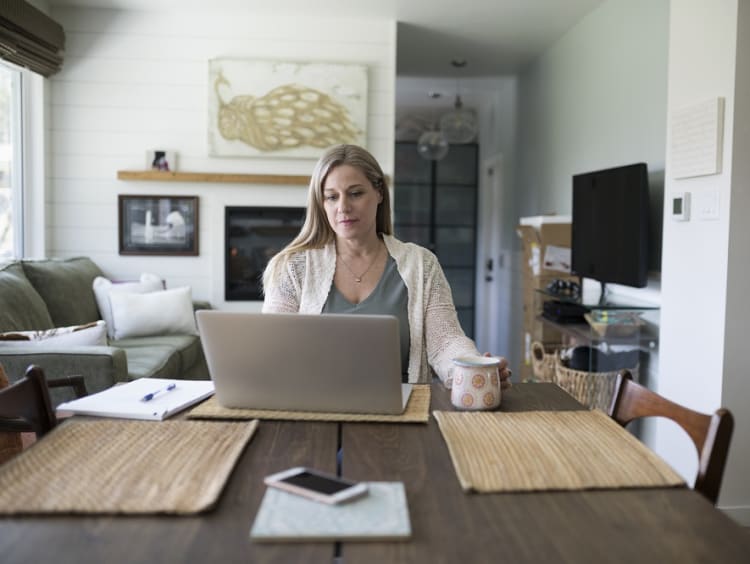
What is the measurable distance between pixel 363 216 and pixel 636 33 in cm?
250

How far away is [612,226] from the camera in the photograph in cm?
351

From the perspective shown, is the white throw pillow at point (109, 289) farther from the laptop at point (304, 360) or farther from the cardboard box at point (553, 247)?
the laptop at point (304, 360)

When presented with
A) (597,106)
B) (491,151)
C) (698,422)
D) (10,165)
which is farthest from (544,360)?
(491,151)

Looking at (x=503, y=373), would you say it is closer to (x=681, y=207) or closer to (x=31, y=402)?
(x=31, y=402)

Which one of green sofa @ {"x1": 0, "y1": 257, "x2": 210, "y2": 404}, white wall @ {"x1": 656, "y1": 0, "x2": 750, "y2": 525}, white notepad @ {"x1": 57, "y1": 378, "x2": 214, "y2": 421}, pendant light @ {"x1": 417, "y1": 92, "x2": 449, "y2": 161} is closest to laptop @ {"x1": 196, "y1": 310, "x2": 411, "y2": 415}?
white notepad @ {"x1": 57, "y1": 378, "x2": 214, "y2": 421}

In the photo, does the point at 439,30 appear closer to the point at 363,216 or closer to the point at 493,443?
the point at 363,216

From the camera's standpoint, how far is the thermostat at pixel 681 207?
8.89 ft

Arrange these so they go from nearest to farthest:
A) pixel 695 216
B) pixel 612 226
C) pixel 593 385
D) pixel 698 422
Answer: pixel 698 422, pixel 695 216, pixel 593 385, pixel 612 226

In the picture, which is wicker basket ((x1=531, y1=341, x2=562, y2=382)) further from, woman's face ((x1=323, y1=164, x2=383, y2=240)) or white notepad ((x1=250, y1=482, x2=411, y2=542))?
white notepad ((x1=250, y1=482, x2=411, y2=542))

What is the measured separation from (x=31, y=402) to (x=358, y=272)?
92 cm

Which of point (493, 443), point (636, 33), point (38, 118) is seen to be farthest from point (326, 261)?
point (38, 118)

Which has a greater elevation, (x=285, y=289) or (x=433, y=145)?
(x=433, y=145)

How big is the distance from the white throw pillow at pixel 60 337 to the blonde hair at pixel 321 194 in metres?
1.22

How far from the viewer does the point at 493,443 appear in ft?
3.91
